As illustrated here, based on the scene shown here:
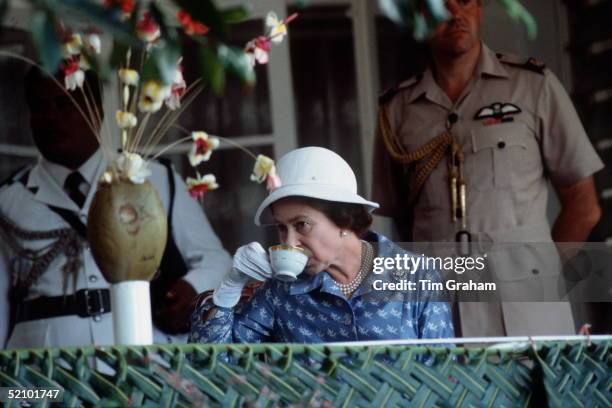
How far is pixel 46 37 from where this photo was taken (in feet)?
3.89

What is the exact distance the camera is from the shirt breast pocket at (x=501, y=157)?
3789 millimetres

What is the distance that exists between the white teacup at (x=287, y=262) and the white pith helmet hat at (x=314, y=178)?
275 mm

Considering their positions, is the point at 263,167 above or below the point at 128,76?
below

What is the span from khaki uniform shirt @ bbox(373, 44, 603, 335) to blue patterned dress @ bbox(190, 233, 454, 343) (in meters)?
0.94

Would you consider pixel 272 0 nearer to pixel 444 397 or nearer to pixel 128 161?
pixel 128 161

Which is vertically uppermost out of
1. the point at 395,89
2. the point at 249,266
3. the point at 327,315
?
the point at 395,89

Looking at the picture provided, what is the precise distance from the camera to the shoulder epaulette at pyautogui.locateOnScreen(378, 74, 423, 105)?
159 inches

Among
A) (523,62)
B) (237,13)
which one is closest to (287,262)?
(237,13)

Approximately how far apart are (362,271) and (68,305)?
128cm

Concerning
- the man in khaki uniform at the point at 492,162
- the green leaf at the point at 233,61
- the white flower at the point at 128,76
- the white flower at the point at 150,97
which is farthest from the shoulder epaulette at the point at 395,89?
the green leaf at the point at 233,61

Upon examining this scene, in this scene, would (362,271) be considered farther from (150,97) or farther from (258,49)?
(150,97)

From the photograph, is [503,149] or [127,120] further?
[503,149]

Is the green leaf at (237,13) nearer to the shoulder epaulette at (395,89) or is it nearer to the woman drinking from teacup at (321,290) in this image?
the woman drinking from teacup at (321,290)

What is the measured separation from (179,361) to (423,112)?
2599 millimetres
